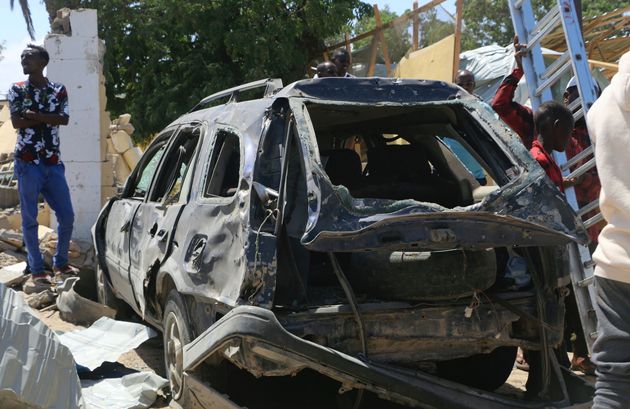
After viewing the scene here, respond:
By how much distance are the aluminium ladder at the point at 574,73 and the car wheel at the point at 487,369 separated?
Result: 491 mm

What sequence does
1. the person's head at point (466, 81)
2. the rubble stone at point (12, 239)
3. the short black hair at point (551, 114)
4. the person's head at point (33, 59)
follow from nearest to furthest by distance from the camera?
the short black hair at point (551, 114)
the person's head at point (466, 81)
the person's head at point (33, 59)
the rubble stone at point (12, 239)

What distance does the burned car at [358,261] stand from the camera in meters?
3.58

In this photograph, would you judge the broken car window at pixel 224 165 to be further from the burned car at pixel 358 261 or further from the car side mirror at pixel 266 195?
the car side mirror at pixel 266 195

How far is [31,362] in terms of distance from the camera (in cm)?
357

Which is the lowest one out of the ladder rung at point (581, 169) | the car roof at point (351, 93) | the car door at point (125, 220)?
the car door at point (125, 220)

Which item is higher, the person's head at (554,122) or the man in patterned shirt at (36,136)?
the person's head at (554,122)

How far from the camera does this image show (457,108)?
14.7 feet

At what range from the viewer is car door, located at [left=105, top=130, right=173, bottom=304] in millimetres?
5673

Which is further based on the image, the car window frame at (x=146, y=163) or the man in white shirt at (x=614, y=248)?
the car window frame at (x=146, y=163)

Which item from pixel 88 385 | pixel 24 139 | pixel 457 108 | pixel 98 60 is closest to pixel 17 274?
pixel 24 139

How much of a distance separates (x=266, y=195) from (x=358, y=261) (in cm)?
65

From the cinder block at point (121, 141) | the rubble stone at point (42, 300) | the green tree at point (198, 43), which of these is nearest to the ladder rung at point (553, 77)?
the rubble stone at point (42, 300)

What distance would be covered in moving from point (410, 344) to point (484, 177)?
2.72 metres

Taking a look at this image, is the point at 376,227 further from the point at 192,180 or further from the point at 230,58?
the point at 230,58
